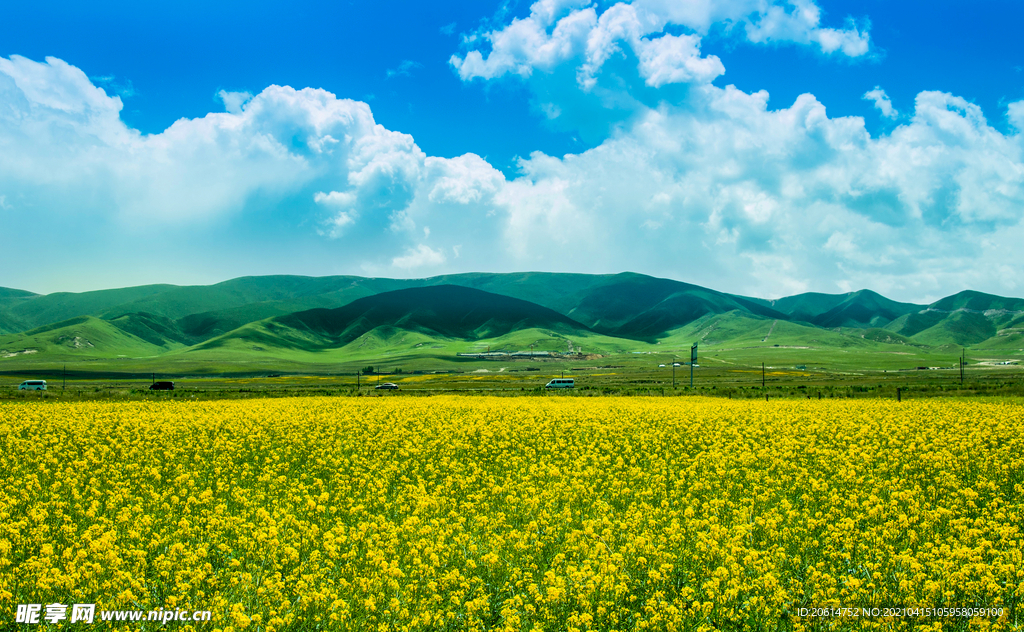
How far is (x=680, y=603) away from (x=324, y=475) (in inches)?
385

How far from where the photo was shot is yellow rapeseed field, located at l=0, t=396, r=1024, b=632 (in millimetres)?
7512

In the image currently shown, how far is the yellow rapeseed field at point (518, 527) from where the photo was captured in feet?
24.6

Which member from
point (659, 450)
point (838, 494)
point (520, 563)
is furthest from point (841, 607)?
point (659, 450)

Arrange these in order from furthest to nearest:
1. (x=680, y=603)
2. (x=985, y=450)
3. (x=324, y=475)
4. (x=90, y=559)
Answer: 1. (x=985, y=450)
2. (x=324, y=475)
3. (x=90, y=559)
4. (x=680, y=603)

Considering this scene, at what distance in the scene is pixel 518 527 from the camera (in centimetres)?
1073

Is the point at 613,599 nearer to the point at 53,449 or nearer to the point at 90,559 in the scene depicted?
the point at 90,559

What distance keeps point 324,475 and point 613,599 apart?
357 inches

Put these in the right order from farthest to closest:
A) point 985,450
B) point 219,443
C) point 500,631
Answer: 1. point 219,443
2. point 985,450
3. point 500,631

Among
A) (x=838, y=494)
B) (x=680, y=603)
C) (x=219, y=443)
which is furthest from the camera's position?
(x=219, y=443)

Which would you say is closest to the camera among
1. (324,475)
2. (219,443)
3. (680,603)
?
(680,603)

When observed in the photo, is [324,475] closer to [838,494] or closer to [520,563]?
[520,563]

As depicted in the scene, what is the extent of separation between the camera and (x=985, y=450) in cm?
1631

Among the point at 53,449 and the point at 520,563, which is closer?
the point at 520,563

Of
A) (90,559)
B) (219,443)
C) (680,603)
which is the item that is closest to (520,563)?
(680,603)
